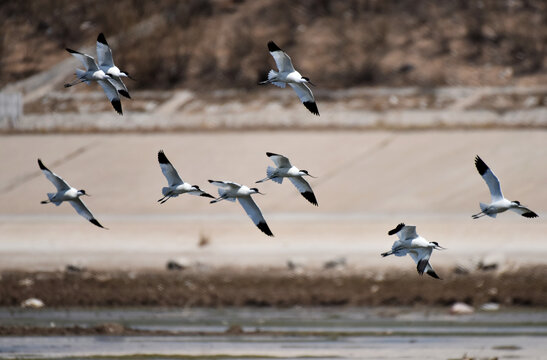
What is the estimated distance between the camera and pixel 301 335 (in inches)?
1183

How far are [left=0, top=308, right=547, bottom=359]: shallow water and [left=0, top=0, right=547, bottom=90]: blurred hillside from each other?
2214cm

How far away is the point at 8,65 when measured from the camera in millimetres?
60000

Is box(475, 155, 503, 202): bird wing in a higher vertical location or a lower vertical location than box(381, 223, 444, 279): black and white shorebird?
higher

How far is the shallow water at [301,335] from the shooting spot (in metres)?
28.0

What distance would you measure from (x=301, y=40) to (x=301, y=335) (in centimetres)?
2975

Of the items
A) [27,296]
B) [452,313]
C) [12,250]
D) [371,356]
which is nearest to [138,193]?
[12,250]

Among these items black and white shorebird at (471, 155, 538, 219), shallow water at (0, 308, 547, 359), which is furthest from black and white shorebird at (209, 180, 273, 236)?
shallow water at (0, 308, 547, 359)

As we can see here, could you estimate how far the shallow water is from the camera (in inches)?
1104

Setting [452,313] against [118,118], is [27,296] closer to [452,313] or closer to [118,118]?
[452,313]

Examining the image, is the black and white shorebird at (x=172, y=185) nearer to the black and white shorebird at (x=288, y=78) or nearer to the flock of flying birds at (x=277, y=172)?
the flock of flying birds at (x=277, y=172)

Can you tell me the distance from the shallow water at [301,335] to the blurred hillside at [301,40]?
22.1 metres

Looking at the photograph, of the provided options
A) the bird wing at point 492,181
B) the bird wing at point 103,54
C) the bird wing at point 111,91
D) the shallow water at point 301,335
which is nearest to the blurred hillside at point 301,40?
the shallow water at point 301,335

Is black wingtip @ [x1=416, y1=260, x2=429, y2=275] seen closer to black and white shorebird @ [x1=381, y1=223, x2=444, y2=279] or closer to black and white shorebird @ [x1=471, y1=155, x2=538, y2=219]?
black and white shorebird @ [x1=381, y1=223, x2=444, y2=279]

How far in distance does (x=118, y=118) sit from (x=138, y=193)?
9.77 m
